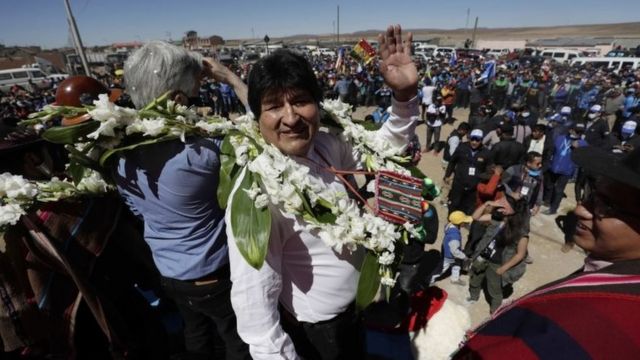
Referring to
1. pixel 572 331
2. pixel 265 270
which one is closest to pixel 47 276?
pixel 265 270

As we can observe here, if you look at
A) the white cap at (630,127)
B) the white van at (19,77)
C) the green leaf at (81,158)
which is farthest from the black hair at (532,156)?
the white van at (19,77)

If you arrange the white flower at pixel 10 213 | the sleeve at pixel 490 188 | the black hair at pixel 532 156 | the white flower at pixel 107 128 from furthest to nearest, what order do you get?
1. the black hair at pixel 532 156
2. the sleeve at pixel 490 188
3. the white flower at pixel 10 213
4. the white flower at pixel 107 128

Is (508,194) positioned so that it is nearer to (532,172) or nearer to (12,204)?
(532,172)

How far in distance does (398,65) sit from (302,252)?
1.05 metres

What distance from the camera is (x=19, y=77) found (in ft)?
85.1

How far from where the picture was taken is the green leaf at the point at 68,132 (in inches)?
54.1

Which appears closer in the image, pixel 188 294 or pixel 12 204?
pixel 12 204

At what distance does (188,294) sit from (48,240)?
2.44 feet

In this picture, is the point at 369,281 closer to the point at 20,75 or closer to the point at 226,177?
the point at 226,177

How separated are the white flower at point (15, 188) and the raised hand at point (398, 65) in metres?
1.86

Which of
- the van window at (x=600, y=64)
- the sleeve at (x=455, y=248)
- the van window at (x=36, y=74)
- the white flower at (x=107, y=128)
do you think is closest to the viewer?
the white flower at (x=107, y=128)

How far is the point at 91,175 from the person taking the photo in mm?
1835

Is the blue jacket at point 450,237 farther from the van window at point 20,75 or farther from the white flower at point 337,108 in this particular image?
the van window at point 20,75

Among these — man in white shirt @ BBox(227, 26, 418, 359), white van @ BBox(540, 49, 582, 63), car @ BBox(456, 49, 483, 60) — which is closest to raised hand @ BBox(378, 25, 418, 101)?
man in white shirt @ BBox(227, 26, 418, 359)
